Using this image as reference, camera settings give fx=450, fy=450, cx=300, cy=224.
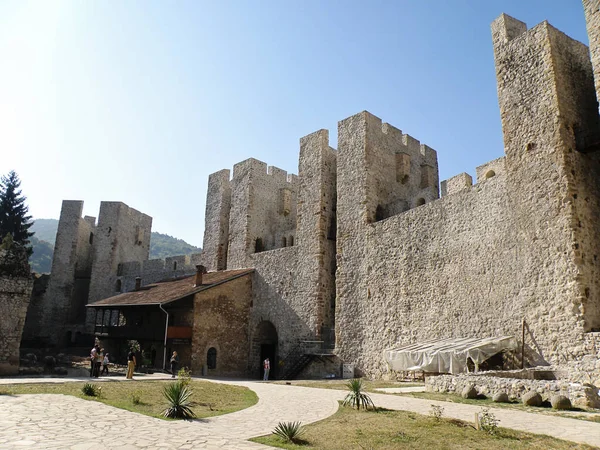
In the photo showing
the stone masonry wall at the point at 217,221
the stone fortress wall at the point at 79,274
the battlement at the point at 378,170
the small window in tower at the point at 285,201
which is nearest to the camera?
the battlement at the point at 378,170

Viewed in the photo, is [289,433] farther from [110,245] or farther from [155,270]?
[110,245]

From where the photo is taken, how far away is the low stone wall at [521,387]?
29.3 ft

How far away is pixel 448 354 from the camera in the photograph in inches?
521

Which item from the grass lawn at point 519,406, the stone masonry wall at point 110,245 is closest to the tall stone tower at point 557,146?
the grass lawn at point 519,406

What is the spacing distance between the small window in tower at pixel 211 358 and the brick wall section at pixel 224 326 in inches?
6.8

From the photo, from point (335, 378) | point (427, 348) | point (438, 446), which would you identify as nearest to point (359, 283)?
point (335, 378)

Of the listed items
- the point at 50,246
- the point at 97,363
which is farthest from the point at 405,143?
the point at 50,246

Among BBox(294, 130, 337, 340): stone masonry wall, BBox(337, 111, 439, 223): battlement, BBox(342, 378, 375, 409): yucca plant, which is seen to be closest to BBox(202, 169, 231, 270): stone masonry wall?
BBox(294, 130, 337, 340): stone masonry wall

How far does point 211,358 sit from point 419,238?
1193 cm

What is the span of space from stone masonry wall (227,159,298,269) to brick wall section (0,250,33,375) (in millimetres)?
11975

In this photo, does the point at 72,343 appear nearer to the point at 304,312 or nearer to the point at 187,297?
the point at 187,297

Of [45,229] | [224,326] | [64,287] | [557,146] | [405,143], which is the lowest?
[224,326]

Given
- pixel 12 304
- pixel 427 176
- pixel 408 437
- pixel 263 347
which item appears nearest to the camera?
pixel 408 437

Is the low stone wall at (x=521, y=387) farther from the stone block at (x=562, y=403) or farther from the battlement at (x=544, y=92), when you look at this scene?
the battlement at (x=544, y=92)
